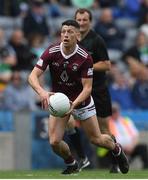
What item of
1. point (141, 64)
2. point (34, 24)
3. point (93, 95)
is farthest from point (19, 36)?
point (93, 95)

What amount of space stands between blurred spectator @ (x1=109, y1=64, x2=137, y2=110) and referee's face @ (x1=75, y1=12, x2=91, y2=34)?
5685mm

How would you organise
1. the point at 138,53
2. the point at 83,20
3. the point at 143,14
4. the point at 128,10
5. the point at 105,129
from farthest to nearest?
the point at 128,10, the point at 143,14, the point at 138,53, the point at 105,129, the point at 83,20

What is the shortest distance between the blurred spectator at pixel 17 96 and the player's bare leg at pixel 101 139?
5486mm

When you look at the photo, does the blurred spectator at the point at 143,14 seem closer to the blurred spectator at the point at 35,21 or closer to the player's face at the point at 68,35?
the blurred spectator at the point at 35,21

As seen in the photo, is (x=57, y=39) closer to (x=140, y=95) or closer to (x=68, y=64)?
(x=140, y=95)

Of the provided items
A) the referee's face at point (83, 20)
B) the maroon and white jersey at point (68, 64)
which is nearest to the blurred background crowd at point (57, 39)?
the referee's face at point (83, 20)

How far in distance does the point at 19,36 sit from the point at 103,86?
6.56 meters

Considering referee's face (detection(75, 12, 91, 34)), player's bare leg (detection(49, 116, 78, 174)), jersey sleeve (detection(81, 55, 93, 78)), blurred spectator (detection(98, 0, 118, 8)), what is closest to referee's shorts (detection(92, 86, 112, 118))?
referee's face (detection(75, 12, 91, 34))

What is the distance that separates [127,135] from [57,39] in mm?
3998

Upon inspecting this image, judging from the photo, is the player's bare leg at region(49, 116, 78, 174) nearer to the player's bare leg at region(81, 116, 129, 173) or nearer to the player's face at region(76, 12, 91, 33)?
the player's bare leg at region(81, 116, 129, 173)

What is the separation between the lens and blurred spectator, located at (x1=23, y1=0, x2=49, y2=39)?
2150cm

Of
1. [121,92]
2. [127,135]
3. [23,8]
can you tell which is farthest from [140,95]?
[23,8]

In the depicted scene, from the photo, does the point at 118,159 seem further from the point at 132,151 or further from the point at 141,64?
the point at 141,64

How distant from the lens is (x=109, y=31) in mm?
22359
